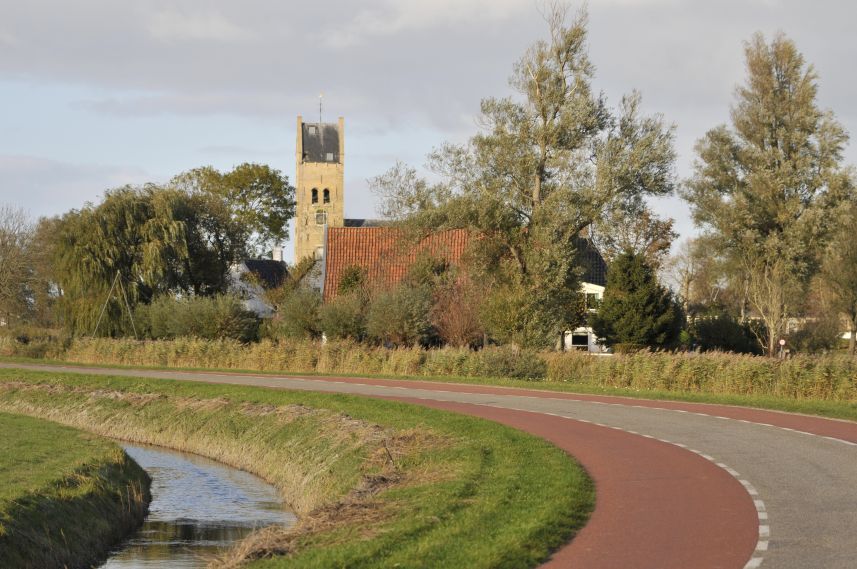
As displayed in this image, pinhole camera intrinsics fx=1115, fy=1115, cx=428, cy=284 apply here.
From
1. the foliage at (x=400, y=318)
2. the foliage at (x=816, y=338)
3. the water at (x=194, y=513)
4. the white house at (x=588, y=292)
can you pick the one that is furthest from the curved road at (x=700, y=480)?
the foliage at (x=816, y=338)

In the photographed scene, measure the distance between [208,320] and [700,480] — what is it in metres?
39.8

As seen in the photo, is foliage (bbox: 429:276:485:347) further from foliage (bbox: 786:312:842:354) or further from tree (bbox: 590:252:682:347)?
foliage (bbox: 786:312:842:354)

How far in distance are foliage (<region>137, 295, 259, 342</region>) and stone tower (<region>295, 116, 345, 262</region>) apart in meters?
64.1

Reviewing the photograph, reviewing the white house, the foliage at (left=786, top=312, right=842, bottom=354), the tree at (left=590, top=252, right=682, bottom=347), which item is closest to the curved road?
the tree at (left=590, top=252, right=682, bottom=347)

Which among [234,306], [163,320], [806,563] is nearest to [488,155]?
[234,306]

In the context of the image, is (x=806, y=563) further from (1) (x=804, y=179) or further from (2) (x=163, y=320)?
(2) (x=163, y=320)

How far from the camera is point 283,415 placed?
2788 cm

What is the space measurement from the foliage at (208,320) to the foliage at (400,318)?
7.03 metres

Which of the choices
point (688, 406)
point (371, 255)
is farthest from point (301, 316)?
point (688, 406)

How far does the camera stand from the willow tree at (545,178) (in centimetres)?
4675

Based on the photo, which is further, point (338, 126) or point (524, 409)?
point (338, 126)

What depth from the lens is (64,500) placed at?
58.7ft

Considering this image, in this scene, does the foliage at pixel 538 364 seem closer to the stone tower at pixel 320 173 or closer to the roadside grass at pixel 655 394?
the roadside grass at pixel 655 394

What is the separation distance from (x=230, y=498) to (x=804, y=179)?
3754 centimetres
